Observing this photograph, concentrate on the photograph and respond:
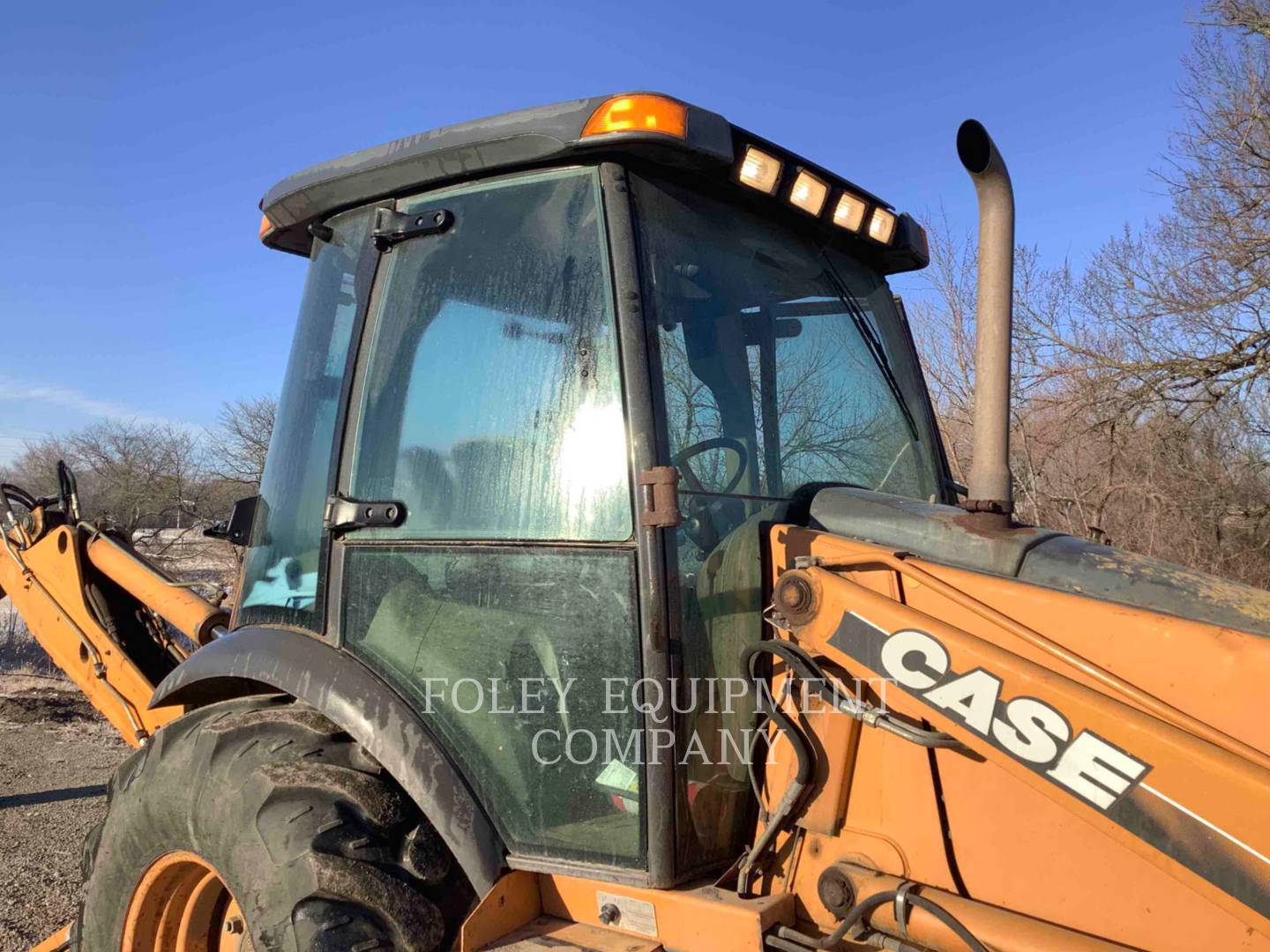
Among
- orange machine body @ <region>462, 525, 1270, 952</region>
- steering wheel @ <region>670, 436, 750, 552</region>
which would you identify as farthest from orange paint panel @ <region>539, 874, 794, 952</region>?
steering wheel @ <region>670, 436, 750, 552</region>

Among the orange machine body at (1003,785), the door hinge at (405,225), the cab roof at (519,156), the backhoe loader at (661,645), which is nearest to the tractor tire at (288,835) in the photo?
the backhoe loader at (661,645)

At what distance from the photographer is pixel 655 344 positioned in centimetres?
205

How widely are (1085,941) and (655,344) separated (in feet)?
4.45

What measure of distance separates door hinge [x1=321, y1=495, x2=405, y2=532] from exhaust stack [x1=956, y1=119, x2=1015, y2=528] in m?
1.32

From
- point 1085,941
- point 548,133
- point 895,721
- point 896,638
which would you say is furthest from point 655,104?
point 1085,941

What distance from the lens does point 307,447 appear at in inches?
105

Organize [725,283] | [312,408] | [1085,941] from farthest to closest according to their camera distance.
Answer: [312,408], [725,283], [1085,941]

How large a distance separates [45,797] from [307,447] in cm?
440

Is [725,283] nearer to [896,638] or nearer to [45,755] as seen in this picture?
[896,638]

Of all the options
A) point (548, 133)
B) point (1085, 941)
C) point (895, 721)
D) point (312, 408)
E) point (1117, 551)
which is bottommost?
point (1085, 941)

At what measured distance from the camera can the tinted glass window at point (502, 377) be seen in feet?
6.81

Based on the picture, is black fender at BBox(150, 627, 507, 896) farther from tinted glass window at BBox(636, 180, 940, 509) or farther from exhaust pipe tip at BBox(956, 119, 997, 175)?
exhaust pipe tip at BBox(956, 119, 997, 175)

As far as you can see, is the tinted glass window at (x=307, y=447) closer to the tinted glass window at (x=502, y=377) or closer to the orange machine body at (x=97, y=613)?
the tinted glass window at (x=502, y=377)

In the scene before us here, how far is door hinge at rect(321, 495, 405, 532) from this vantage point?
232 cm
